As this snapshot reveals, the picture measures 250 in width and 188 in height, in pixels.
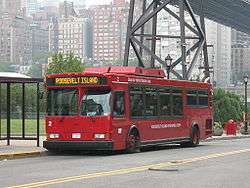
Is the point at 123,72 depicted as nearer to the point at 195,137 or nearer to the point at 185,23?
the point at 195,137

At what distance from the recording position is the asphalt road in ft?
43.8

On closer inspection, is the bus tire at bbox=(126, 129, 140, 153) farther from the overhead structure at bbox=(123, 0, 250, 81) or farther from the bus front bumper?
the overhead structure at bbox=(123, 0, 250, 81)

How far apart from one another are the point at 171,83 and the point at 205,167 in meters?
9.59

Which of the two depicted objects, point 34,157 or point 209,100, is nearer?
point 34,157

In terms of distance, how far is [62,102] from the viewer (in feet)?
74.6

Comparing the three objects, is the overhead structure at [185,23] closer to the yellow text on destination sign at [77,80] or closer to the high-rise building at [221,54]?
the yellow text on destination sign at [77,80]

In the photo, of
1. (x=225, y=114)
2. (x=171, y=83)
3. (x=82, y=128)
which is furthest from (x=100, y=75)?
(x=225, y=114)

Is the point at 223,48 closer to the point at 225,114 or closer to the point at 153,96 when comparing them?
the point at 225,114

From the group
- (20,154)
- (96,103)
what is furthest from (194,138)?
(20,154)

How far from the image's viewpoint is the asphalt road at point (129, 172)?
13.3 meters

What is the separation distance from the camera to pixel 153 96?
25.2 m

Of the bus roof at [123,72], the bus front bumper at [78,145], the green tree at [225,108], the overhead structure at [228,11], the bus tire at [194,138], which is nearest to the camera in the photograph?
the bus front bumper at [78,145]

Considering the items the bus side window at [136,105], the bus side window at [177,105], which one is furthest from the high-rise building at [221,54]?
the bus side window at [136,105]

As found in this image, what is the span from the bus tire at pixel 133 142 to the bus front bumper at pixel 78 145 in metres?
1.42
